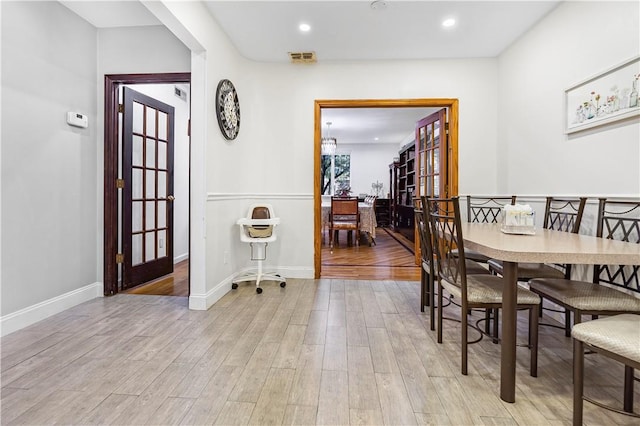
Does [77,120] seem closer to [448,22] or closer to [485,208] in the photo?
[448,22]

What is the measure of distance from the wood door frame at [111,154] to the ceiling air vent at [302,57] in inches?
46.9

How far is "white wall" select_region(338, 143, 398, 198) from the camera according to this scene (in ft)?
31.8

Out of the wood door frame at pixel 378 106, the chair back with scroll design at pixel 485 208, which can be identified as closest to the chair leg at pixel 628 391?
the chair back with scroll design at pixel 485 208

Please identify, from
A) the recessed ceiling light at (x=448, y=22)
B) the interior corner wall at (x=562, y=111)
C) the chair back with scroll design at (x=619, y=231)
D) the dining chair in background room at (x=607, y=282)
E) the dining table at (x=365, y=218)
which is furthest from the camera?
the dining table at (x=365, y=218)

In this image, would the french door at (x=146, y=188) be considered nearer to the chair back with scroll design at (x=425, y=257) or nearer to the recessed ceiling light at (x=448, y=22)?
the chair back with scroll design at (x=425, y=257)

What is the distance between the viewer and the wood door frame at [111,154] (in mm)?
3100

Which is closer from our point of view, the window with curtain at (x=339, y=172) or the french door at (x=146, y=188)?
the french door at (x=146, y=188)

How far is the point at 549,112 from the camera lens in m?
2.82

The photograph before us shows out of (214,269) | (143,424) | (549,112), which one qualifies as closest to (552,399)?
(143,424)

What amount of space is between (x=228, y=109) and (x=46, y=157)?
1536 mm

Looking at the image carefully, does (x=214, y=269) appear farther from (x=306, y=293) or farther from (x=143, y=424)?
(x=143, y=424)

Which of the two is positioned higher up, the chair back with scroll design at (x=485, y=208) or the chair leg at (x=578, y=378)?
the chair back with scroll design at (x=485, y=208)

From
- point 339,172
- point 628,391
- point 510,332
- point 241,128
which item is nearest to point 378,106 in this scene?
point 241,128

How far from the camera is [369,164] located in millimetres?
9766
